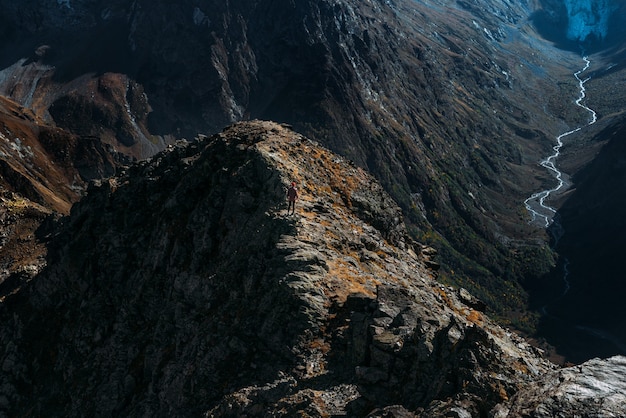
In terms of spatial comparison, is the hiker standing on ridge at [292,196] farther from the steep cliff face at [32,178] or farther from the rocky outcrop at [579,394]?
the steep cliff face at [32,178]

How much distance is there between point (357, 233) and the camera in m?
36.9

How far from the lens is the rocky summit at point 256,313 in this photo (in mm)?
21734

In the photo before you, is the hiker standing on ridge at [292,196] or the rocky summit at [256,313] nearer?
the rocky summit at [256,313]

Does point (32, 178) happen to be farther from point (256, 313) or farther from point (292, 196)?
point (256, 313)

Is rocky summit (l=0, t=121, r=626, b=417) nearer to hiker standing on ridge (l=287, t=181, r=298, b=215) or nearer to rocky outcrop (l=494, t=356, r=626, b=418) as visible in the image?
rocky outcrop (l=494, t=356, r=626, b=418)

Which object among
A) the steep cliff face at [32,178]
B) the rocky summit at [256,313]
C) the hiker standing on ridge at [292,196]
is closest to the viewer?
the rocky summit at [256,313]

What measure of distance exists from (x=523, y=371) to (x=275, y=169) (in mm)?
21550

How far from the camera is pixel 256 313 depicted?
2891cm

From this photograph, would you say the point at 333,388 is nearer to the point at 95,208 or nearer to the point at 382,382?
the point at 382,382

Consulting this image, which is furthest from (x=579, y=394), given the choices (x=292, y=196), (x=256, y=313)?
(x=292, y=196)

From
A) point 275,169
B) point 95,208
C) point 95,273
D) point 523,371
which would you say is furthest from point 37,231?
point 523,371

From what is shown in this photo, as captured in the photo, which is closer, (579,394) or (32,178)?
(579,394)

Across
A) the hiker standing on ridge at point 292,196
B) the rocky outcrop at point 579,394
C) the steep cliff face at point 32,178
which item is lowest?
the steep cliff face at point 32,178

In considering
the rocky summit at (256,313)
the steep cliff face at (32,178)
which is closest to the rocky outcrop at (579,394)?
the rocky summit at (256,313)
